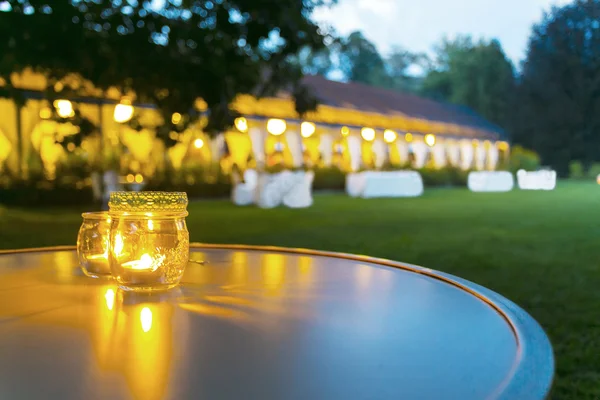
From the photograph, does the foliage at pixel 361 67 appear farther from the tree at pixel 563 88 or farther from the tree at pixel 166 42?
the tree at pixel 166 42

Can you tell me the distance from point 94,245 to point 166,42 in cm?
417

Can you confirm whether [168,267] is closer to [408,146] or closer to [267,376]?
[267,376]

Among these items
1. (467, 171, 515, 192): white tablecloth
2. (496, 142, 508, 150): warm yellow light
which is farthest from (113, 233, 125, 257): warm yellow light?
(496, 142, 508, 150): warm yellow light

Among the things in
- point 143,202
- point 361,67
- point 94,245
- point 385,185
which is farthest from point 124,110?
point 361,67

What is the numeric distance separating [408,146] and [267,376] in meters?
20.7

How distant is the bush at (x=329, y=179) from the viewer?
15133 mm

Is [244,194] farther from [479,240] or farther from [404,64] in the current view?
[404,64]

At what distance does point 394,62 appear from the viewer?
50688 mm

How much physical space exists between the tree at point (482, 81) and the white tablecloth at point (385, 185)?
805 inches

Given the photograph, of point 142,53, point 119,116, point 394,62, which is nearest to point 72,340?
point 142,53

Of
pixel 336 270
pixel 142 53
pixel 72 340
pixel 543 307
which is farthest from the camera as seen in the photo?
pixel 142 53

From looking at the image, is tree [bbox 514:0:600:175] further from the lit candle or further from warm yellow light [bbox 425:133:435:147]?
the lit candle

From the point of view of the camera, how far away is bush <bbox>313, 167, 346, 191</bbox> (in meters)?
15.1

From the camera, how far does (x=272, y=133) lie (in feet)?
49.9
